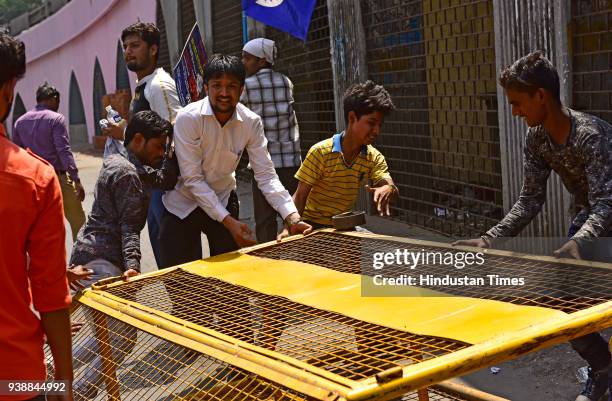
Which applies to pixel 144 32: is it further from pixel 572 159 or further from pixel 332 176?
pixel 572 159

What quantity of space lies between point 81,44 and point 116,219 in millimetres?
24804

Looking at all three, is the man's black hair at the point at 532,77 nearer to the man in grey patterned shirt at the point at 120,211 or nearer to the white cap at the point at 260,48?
the man in grey patterned shirt at the point at 120,211

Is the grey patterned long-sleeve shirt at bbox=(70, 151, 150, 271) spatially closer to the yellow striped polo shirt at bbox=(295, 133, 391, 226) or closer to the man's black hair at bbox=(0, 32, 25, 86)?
the yellow striped polo shirt at bbox=(295, 133, 391, 226)

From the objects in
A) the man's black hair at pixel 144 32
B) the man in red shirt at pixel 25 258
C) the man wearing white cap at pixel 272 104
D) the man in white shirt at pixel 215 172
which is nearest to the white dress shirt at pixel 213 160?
the man in white shirt at pixel 215 172

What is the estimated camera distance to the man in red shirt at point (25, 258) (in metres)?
2.04

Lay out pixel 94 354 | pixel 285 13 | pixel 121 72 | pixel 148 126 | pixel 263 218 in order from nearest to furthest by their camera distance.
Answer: pixel 94 354 < pixel 148 126 < pixel 263 218 < pixel 285 13 < pixel 121 72

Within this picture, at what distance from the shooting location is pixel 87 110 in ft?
91.0

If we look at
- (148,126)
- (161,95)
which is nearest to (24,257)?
(148,126)

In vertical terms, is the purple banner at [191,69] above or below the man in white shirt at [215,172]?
above

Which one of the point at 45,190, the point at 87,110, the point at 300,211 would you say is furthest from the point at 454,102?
the point at 87,110

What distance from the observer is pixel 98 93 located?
27000 mm

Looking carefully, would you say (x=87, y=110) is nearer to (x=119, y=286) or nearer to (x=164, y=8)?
(x=164, y=8)

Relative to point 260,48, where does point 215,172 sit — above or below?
below

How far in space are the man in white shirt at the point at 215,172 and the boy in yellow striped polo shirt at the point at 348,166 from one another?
17 cm
